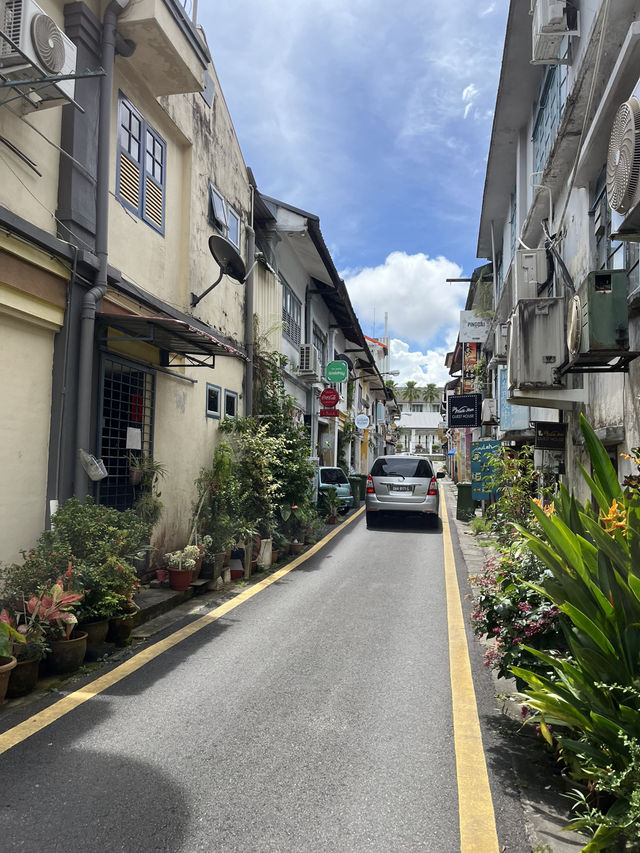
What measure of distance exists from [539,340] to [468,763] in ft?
17.8

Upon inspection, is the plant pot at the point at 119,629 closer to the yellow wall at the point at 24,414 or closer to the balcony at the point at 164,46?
the yellow wall at the point at 24,414

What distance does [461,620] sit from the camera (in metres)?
6.88

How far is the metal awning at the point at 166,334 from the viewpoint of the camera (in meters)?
6.80

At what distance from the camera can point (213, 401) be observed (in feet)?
35.1

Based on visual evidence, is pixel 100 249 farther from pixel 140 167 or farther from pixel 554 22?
pixel 554 22

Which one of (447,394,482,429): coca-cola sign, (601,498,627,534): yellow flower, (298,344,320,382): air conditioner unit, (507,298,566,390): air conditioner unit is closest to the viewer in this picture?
(601,498,627,534): yellow flower

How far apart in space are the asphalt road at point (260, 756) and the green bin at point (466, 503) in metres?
11.8

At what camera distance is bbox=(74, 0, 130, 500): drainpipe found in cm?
645

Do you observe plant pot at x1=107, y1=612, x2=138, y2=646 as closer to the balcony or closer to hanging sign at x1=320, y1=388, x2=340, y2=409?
the balcony

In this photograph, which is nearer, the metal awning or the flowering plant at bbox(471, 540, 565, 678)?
the flowering plant at bbox(471, 540, 565, 678)

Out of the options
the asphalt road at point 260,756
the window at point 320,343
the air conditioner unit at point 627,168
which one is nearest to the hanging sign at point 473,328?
the window at point 320,343

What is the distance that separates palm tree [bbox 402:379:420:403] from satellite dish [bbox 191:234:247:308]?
10575cm

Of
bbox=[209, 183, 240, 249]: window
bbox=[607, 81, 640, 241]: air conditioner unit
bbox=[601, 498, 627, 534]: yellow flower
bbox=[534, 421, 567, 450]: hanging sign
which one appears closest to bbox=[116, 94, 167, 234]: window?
bbox=[209, 183, 240, 249]: window

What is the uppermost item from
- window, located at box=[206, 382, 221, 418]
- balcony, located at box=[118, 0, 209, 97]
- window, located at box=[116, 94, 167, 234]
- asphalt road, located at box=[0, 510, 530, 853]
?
balcony, located at box=[118, 0, 209, 97]
